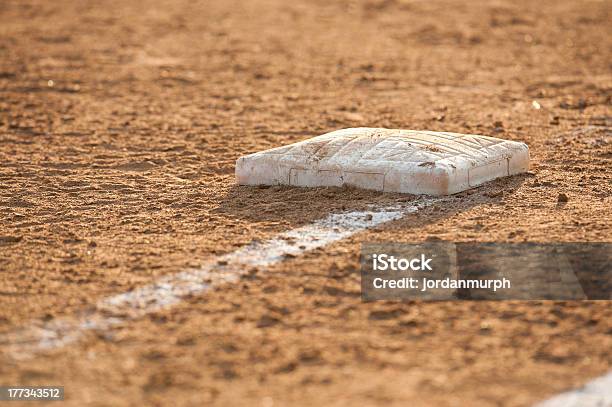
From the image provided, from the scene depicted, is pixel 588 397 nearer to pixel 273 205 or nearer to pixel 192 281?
pixel 192 281

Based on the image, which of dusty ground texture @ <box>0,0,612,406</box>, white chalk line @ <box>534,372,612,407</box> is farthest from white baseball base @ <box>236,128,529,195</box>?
white chalk line @ <box>534,372,612,407</box>

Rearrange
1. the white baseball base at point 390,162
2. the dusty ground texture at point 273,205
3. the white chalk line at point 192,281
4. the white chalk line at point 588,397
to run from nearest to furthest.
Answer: the white chalk line at point 588,397 < the dusty ground texture at point 273,205 < the white chalk line at point 192,281 < the white baseball base at point 390,162

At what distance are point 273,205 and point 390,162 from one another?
54 centimetres

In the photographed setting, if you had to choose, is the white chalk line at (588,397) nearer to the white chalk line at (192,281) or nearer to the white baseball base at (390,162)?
the white chalk line at (192,281)

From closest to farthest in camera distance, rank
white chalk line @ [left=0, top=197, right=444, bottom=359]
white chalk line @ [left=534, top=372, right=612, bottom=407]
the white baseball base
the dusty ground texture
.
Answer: white chalk line @ [left=534, top=372, right=612, bottom=407]
the dusty ground texture
white chalk line @ [left=0, top=197, right=444, bottom=359]
the white baseball base

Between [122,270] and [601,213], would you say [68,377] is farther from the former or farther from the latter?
[601,213]

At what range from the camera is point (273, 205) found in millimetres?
4605

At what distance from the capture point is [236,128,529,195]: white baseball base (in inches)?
184

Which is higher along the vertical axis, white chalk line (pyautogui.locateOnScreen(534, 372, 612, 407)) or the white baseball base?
the white baseball base

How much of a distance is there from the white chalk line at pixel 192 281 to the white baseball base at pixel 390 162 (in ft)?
0.47

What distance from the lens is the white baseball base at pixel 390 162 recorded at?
4.66 meters

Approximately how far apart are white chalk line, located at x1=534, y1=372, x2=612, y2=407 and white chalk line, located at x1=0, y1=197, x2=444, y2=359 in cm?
125

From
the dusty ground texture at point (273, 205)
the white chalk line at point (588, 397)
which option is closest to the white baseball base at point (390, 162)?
the dusty ground texture at point (273, 205)

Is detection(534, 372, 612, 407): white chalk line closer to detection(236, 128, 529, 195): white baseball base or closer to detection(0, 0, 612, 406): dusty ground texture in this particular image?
detection(0, 0, 612, 406): dusty ground texture
